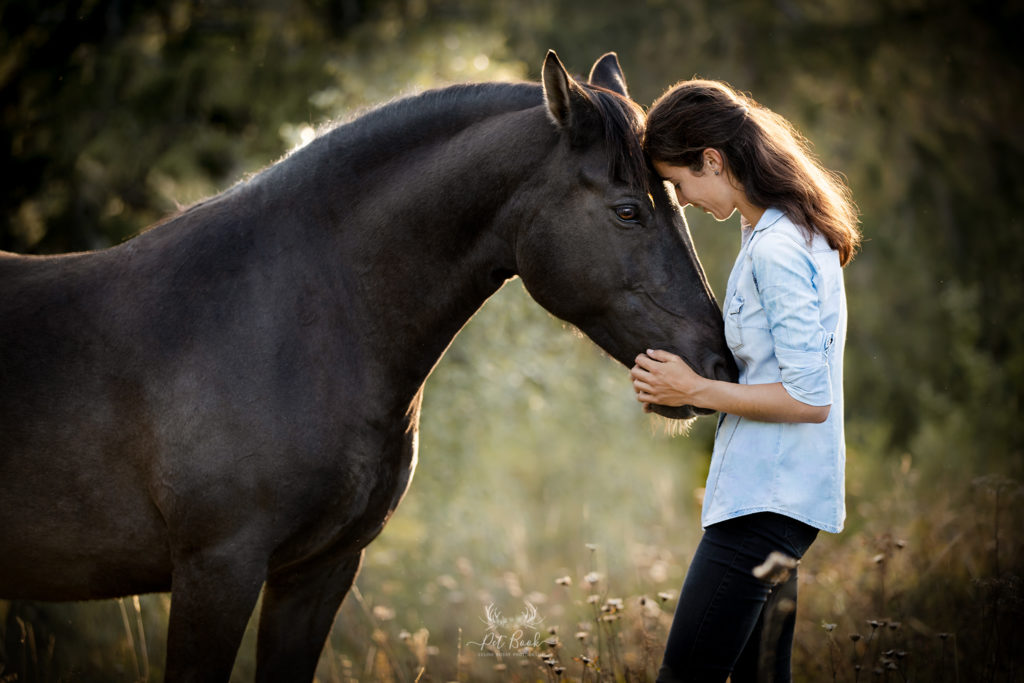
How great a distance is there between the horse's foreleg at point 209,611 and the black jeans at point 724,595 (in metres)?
1.28

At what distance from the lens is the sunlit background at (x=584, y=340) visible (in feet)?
13.8

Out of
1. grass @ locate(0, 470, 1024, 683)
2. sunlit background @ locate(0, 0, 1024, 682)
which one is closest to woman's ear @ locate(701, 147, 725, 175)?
sunlit background @ locate(0, 0, 1024, 682)

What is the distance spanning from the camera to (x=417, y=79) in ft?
17.7

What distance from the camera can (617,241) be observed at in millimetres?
2379

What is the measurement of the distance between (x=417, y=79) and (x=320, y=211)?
3.17 metres

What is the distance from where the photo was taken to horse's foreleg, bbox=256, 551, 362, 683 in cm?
275

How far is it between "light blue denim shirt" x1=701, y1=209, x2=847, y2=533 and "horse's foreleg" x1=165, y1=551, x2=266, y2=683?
141cm

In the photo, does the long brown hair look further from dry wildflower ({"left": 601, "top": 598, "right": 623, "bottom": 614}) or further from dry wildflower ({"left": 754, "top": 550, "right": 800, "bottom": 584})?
dry wildflower ({"left": 601, "top": 598, "right": 623, "bottom": 614})

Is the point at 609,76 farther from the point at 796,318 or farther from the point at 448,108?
the point at 796,318

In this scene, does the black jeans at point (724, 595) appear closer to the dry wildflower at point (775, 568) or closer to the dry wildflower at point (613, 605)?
the dry wildflower at point (775, 568)

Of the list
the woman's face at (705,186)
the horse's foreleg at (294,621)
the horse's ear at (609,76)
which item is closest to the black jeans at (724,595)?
the woman's face at (705,186)

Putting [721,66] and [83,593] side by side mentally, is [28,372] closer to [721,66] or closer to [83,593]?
[83,593]

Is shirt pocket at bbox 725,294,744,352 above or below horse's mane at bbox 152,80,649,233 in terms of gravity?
below

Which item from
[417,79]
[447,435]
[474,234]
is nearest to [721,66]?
[417,79]
